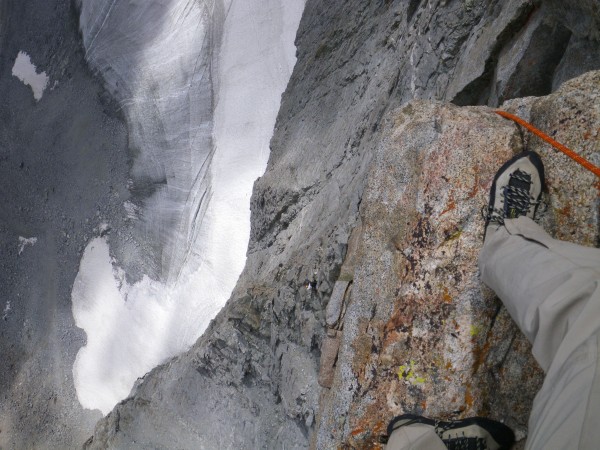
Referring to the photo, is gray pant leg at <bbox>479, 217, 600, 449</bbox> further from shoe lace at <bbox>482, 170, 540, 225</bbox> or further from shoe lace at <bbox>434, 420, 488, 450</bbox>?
shoe lace at <bbox>434, 420, 488, 450</bbox>

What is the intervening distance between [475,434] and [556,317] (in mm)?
788

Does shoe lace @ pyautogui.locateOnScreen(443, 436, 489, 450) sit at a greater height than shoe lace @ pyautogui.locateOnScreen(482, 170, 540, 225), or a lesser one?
lesser

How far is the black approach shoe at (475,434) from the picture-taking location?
2057 mm

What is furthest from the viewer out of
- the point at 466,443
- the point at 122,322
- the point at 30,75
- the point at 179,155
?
the point at 30,75

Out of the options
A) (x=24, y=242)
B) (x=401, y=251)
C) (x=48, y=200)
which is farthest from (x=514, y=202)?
(x=24, y=242)

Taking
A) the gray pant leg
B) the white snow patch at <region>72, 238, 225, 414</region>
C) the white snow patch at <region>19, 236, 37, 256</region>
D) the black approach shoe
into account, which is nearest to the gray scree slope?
the white snow patch at <region>19, 236, 37, 256</region>

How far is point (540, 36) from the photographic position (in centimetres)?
275

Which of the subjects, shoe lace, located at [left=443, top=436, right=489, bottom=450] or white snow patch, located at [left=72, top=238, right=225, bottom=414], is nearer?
shoe lace, located at [left=443, top=436, right=489, bottom=450]

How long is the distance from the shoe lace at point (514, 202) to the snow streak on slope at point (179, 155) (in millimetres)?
4145

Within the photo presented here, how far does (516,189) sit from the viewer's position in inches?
86.9

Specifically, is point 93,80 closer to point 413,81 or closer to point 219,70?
point 219,70

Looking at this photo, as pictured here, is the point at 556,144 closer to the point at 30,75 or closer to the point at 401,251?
the point at 401,251

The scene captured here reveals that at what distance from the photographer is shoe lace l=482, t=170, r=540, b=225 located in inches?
85.9

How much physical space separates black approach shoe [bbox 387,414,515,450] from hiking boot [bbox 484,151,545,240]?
0.82m
